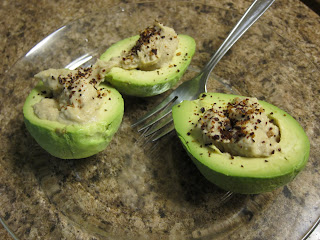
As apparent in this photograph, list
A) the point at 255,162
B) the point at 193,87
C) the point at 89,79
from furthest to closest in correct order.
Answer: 1. the point at 193,87
2. the point at 89,79
3. the point at 255,162

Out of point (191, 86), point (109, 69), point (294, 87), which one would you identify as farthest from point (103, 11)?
point (294, 87)

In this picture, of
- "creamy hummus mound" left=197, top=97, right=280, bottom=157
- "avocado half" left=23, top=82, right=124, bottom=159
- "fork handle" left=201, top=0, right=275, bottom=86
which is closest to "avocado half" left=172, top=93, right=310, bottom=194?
"creamy hummus mound" left=197, top=97, right=280, bottom=157

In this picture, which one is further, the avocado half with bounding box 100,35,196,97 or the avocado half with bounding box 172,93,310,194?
the avocado half with bounding box 100,35,196,97

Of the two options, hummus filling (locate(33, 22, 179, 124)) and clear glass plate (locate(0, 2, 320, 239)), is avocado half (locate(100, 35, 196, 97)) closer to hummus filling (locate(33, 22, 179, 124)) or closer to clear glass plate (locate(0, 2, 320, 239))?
hummus filling (locate(33, 22, 179, 124))

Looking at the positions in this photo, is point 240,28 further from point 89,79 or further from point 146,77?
point 89,79

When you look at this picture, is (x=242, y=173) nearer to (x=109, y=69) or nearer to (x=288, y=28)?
(x=109, y=69)

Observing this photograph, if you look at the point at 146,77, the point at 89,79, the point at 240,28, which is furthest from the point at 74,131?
the point at 240,28

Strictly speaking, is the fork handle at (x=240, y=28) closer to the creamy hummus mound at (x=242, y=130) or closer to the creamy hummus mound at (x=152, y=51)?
the creamy hummus mound at (x=152, y=51)
